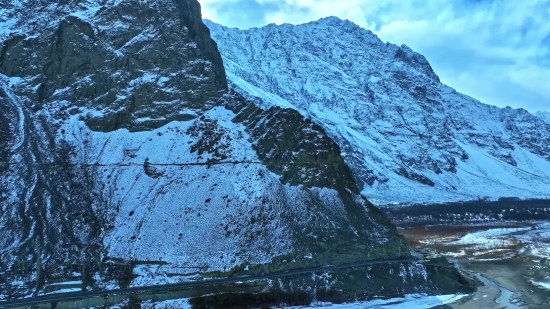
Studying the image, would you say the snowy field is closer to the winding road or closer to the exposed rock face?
the winding road

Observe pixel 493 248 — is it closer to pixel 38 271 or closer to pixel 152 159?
pixel 152 159

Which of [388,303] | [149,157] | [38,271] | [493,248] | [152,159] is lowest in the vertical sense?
[38,271]

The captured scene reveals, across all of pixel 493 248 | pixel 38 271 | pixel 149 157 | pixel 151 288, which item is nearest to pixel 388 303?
pixel 151 288

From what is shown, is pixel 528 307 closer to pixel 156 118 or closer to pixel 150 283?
pixel 150 283

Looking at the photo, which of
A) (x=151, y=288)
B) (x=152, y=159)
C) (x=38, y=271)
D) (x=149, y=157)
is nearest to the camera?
(x=151, y=288)

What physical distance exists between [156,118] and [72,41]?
21.5m

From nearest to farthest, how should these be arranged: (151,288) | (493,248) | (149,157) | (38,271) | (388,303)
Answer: (151,288), (38,271), (388,303), (149,157), (493,248)

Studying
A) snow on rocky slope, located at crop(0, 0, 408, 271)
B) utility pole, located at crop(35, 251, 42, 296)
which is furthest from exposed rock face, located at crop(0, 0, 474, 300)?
utility pole, located at crop(35, 251, 42, 296)

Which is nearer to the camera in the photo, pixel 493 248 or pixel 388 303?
pixel 388 303

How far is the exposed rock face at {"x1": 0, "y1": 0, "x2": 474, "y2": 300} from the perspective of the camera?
213 ft

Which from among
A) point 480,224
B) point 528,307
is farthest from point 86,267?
point 480,224

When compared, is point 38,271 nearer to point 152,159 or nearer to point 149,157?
point 152,159

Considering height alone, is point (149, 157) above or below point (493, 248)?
above

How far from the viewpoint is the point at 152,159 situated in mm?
79312
